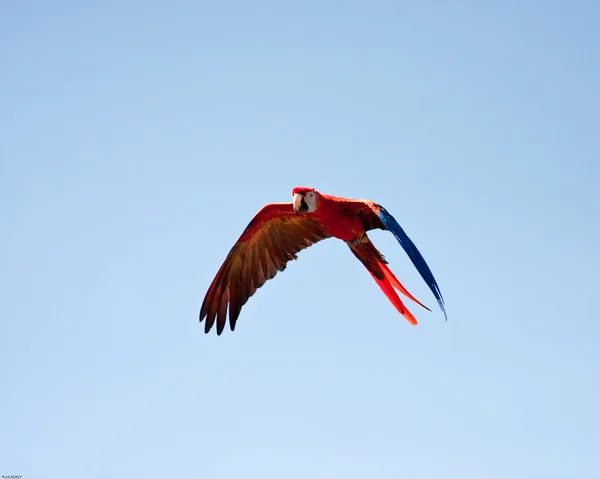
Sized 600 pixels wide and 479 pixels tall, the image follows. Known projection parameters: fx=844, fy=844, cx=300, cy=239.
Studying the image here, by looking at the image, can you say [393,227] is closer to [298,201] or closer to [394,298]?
[298,201]

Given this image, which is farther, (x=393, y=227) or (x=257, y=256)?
(x=257, y=256)

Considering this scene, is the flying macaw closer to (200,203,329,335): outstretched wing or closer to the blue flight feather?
(200,203,329,335): outstretched wing

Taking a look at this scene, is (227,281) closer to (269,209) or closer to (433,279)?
(269,209)

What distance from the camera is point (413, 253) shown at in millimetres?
7465

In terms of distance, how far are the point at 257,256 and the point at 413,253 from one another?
114 inches

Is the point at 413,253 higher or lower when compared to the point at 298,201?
lower

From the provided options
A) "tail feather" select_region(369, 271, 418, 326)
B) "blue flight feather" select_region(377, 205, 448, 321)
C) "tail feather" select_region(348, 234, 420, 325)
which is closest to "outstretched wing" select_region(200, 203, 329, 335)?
"tail feather" select_region(348, 234, 420, 325)

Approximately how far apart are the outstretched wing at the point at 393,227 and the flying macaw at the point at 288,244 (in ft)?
0.04

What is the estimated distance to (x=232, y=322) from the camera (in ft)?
31.4

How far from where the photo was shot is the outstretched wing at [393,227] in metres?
7.34

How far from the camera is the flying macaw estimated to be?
877 centimetres

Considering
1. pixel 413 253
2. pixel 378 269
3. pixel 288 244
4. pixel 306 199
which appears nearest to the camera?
pixel 413 253

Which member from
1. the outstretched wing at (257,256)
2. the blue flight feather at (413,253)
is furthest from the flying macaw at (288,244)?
the blue flight feather at (413,253)

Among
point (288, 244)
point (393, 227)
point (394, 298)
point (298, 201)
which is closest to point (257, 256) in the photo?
point (288, 244)
